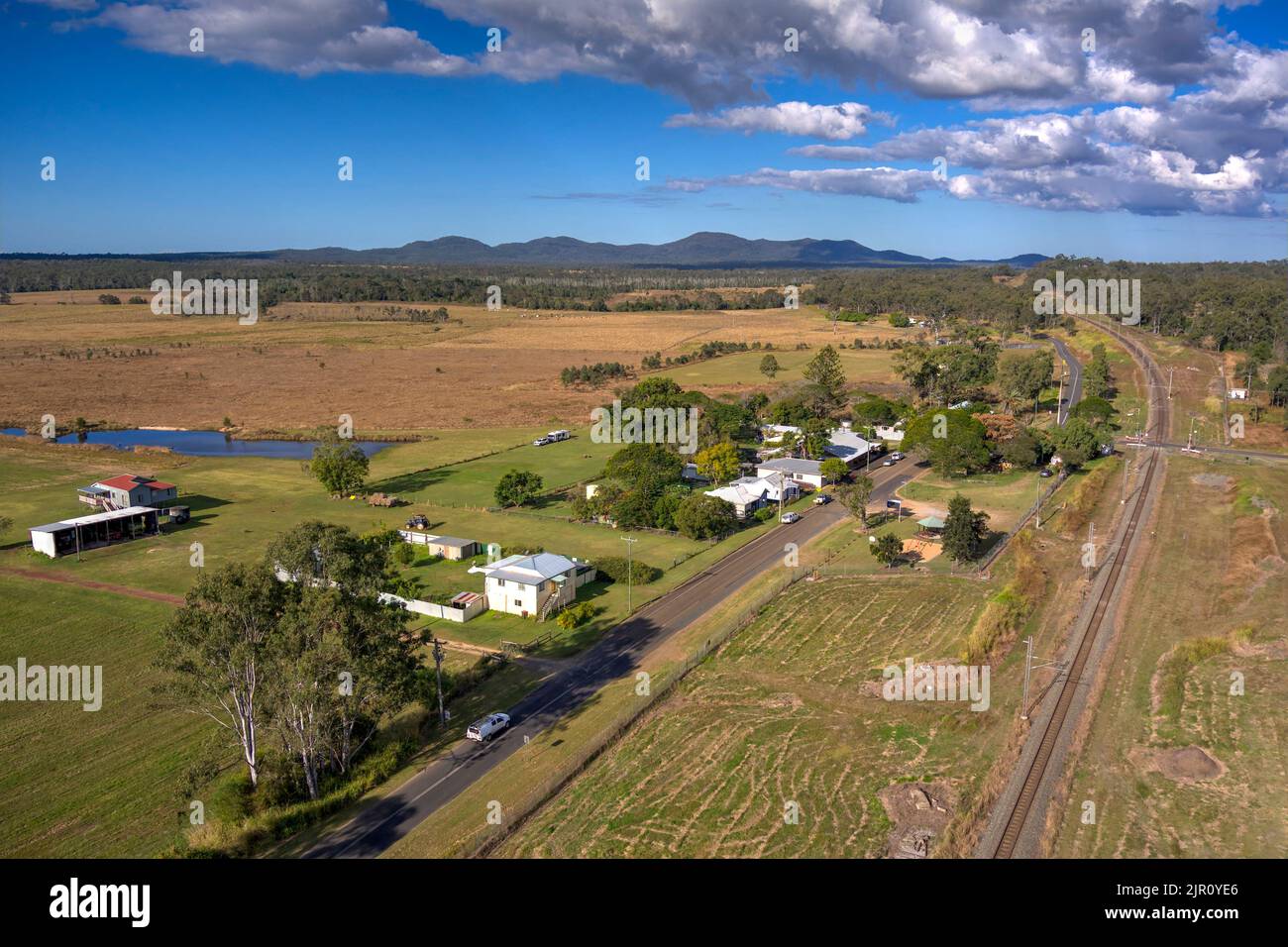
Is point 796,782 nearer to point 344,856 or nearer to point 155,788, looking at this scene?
point 344,856

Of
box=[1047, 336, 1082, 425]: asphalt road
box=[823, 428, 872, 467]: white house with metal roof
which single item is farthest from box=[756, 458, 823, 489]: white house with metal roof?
box=[1047, 336, 1082, 425]: asphalt road

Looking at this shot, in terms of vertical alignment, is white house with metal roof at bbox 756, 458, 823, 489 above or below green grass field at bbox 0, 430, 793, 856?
above

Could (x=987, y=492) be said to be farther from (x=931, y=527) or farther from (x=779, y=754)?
(x=779, y=754)

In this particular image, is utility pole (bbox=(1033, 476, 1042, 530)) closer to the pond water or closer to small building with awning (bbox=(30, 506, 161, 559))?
small building with awning (bbox=(30, 506, 161, 559))

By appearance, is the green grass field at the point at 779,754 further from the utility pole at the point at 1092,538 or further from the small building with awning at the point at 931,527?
the small building with awning at the point at 931,527

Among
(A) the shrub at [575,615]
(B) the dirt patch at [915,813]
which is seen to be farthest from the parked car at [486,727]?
(B) the dirt patch at [915,813]

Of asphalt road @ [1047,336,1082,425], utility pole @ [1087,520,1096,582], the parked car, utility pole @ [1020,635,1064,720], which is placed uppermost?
asphalt road @ [1047,336,1082,425]
